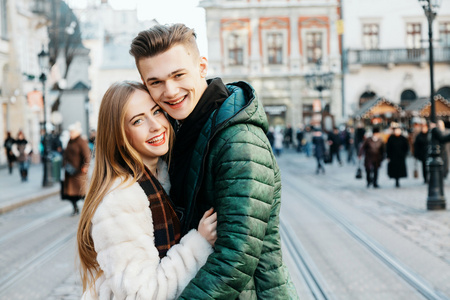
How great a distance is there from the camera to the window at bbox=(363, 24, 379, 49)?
39.8 m

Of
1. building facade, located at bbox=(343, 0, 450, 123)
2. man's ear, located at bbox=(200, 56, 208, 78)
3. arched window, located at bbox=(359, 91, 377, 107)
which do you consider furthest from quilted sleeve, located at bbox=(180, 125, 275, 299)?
arched window, located at bbox=(359, 91, 377, 107)

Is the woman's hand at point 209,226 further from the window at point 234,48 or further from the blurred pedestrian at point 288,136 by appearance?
the window at point 234,48

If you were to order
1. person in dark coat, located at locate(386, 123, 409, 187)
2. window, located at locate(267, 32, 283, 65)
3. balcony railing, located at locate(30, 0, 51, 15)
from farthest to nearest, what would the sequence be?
window, located at locate(267, 32, 283, 65)
balcony railing, located at locate(30, 0, 51, 15)
person in dark coat, located at locate(386, 123, 409, 187)

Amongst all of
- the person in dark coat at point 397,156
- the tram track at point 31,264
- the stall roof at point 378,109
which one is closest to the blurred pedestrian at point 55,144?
the stall roof at point 378,109

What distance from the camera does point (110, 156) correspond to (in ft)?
7.75

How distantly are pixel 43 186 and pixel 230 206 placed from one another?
1726cm

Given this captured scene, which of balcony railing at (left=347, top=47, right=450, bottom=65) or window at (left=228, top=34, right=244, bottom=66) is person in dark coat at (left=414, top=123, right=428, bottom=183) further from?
window at (left=228, top=34, right=244, bottom=66)

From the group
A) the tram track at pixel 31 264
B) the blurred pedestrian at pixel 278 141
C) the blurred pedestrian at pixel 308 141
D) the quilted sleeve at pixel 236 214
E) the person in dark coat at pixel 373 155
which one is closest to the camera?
the quilted sleeve at pixel 236 214

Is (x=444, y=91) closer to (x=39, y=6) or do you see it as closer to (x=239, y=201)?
(x=39, y=6)

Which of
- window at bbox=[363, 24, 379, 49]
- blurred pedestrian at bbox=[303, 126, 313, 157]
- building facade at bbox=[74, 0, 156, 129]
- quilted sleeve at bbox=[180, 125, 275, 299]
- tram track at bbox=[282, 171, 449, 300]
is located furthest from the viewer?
building facade at bbox=[74, 0, 156, 129]

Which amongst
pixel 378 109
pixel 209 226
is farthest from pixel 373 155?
pixel 209 226

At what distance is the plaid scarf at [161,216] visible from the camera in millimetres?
2260

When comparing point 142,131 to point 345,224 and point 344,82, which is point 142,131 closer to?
point 345,224

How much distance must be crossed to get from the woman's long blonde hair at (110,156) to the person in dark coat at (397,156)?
47.1 ft
